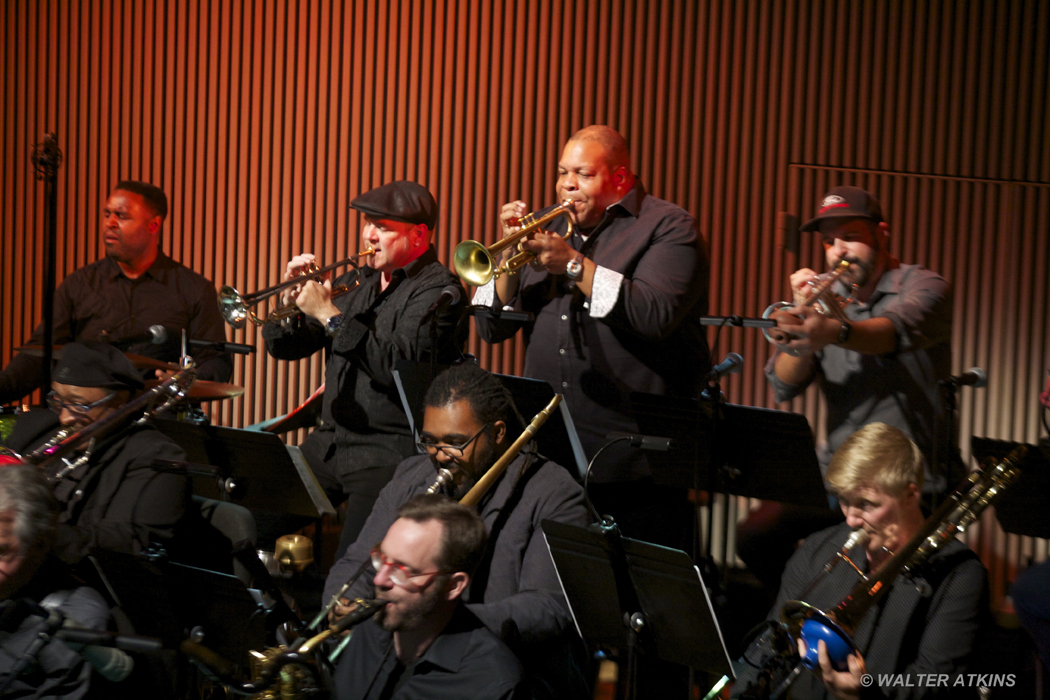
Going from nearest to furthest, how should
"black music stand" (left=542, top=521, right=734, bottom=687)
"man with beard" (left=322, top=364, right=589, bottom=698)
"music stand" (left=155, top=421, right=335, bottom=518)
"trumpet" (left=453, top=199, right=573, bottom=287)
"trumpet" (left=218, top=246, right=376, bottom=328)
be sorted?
1. "black music stand" (left=542, top=521, right=734, bottom=687)
2. "man with beard" (left=322, top=364, right=589, bottom=698)
3. "music stand" (left=155, top=421, right=335, bottom=518)
4. "trumpet" (left=453, top=199, right=573, bottom=287)
5. "trumpet" (left=218, top=246, right=376, bottom=328)

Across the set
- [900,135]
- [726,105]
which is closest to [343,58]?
[726,105]

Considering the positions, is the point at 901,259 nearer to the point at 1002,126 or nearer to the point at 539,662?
the point at 1002,126

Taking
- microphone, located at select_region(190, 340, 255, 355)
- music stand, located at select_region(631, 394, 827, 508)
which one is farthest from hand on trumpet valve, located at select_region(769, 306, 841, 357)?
microphone, located at select_region(190, 340, 255, 355)

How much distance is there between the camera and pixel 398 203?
3.55 metres

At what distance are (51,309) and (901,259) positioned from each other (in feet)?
12.5

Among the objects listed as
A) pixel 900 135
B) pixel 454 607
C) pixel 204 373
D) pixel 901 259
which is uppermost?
pixel 900 135

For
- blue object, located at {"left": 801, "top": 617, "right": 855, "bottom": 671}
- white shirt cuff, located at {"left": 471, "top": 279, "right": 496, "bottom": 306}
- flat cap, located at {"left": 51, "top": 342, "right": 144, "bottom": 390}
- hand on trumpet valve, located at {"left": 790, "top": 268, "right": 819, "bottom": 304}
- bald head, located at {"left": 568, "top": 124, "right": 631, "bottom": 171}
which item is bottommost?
blue object, located at {"left": 801, "top": 617, "right": 855, "bottom": 671}

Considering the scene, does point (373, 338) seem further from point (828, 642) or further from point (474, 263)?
point (828, 642)

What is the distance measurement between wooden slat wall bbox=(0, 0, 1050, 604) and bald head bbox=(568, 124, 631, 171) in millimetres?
1664

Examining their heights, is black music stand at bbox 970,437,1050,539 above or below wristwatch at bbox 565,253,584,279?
below

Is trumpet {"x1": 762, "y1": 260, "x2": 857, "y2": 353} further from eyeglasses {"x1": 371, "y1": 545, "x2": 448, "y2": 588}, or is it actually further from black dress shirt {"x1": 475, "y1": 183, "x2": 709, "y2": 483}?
eyeglasses {"x1": 371, "y1": 545, "x2": 448, "y2": 588}

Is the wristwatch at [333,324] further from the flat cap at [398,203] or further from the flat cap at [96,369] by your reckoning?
the flat cap at [96,369]

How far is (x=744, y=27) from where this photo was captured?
482 centimetres

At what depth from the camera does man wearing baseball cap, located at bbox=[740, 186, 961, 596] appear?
9.30 feet
